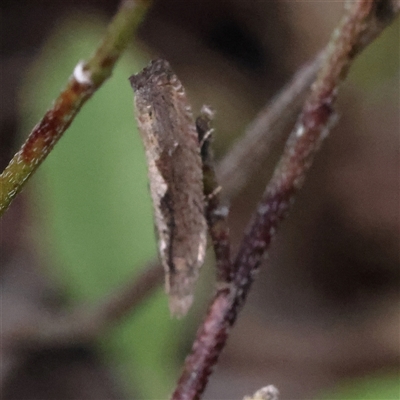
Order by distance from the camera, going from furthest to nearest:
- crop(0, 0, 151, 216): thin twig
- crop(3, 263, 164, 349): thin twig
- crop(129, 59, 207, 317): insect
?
crop(3, 263, 164, 349): thin twig, crop(129, 59, 207, 317): insect, crop(0, 0, 151, 216): thin twig

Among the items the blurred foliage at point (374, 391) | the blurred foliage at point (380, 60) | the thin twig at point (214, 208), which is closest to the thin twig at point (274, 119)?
the thin twig at point (214, 208)

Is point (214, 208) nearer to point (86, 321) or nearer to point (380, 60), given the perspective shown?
point (86, 321)

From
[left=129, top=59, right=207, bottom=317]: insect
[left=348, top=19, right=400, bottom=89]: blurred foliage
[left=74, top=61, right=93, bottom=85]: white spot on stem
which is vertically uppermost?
[left=348, top=19, right=400, bottom=89]: blurred foliage

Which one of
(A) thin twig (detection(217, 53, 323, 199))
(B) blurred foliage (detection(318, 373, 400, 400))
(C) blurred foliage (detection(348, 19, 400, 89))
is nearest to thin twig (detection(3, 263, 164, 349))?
(A) thin twig (detection(217, 53, 323, 199))

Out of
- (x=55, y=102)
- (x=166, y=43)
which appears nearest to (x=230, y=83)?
(x=166, y=43)

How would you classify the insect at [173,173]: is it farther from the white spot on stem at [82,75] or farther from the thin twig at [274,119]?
the thin twig at [274,119]

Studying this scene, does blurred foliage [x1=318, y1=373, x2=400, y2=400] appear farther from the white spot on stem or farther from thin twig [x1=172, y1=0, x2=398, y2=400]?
the white spot on stem

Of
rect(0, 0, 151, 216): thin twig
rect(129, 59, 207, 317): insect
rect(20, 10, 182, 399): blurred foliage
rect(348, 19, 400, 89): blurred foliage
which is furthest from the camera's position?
rect(348, 19, 400, 89): blurred foliage
